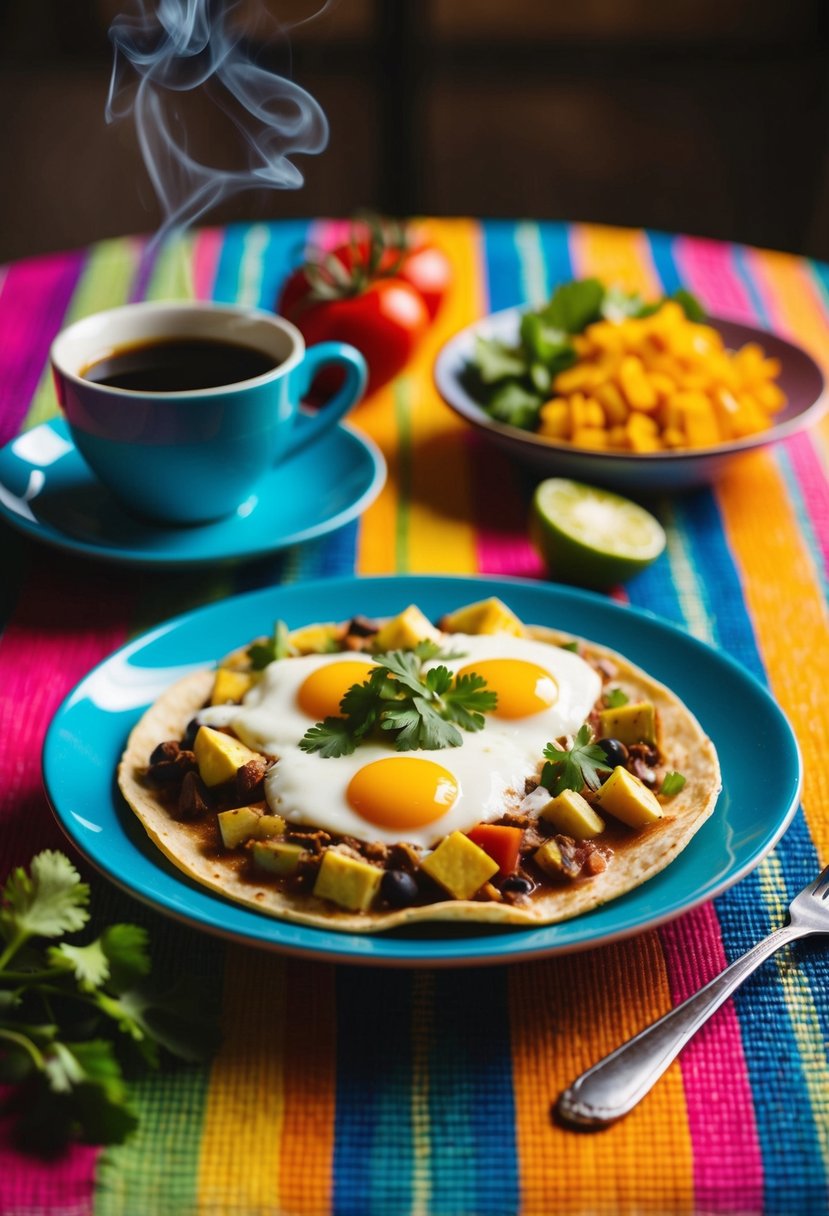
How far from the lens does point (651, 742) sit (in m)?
2.10

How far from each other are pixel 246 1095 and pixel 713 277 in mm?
3409

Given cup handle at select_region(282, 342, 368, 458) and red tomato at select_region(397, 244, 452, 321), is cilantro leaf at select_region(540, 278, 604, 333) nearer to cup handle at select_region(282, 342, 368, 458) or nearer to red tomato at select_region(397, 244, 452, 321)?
red tomato at select_region(397, 244, 452, 321)

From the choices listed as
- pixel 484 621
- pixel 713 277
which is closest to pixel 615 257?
pixel 713 277

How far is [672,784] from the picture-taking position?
2.01 meters

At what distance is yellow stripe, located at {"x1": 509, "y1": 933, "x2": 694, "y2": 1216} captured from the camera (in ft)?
4.83

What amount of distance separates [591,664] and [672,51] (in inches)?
263

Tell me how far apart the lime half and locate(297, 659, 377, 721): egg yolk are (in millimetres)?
700

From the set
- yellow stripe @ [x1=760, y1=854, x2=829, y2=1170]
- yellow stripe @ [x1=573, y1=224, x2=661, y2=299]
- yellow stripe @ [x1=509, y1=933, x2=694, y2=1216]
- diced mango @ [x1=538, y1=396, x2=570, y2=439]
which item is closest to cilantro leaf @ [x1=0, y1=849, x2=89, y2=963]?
yellow stripe @ [x1=509, y1=933, x2=694, y2=1216]

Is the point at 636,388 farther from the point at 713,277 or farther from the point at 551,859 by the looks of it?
the point at 551,859

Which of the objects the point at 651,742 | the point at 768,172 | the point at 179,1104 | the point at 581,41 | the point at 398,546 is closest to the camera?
the point at 179,1104

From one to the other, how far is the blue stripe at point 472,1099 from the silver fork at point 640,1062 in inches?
3.6

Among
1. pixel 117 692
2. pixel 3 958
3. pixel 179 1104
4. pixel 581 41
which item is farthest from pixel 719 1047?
pixel 581 41

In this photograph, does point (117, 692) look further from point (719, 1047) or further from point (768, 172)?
point (768, 172)

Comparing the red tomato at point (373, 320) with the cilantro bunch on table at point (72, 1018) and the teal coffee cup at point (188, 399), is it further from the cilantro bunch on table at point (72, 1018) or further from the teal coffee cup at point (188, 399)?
the cilantro bunch on table at point (72, 1018)
